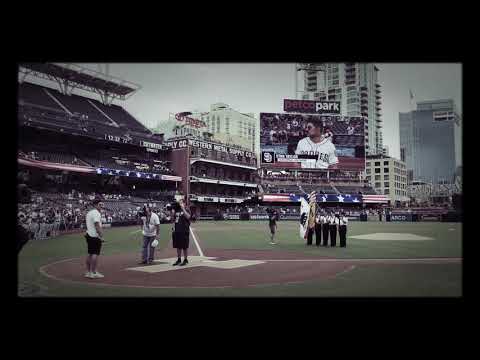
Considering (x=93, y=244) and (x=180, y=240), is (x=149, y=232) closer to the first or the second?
(x=180, y=240)

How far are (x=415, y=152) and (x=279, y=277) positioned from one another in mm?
160061

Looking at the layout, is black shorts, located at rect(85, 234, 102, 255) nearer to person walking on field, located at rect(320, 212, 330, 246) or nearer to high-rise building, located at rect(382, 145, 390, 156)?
person walking on field, located at rect(320, 212, 330, 246)

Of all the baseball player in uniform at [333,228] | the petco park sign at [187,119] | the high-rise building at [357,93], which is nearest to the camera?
the baseball player in uniform at [333,228]

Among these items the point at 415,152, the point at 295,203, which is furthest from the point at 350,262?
the point at 415,152

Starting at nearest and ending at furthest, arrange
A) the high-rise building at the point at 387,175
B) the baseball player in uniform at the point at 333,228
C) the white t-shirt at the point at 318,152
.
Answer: the baseball player in uniform at the point at 333,228 → the white t-shirt at the point at 318,152 → the high-rise building at the point at 387,175

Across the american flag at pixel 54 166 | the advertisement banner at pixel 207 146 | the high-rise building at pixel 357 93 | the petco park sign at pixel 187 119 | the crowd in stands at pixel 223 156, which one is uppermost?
the high-rise building at pixel 357 93

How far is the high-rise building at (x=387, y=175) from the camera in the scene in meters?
125

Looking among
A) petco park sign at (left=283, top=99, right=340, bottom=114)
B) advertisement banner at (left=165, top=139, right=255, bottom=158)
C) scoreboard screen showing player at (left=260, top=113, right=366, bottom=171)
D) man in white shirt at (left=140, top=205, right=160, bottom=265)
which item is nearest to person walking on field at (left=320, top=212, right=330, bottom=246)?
man in white shirt at (left=140, top=205, right=160, bottom=265)

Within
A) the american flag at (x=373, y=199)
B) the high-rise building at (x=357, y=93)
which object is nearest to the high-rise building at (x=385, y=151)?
the high-rise building at (x=357, y=93)

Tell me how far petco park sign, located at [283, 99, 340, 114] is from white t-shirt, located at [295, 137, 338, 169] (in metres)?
4.89

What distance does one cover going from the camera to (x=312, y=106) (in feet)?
208

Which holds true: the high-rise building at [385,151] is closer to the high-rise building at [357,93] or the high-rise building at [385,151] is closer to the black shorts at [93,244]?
the high-rise building at [357,93]
